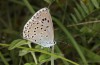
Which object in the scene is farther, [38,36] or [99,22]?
[99,22]

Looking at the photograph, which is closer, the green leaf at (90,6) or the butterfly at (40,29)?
the butterfly at (40,29)

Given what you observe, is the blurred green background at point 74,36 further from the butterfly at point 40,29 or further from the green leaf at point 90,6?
the butterfly at point 40,29

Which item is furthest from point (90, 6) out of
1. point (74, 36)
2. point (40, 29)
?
point (40, 29)

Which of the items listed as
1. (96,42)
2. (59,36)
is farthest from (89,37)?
(59,36)

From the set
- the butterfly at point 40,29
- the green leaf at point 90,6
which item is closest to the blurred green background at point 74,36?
the green leaf at point 90,6

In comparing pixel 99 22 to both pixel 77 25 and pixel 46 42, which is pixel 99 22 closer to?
pixel 77 25

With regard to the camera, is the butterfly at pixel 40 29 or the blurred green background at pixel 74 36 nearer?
the butterfly at pixel 40 29

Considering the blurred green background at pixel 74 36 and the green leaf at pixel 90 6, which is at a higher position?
the green leaf at pixel 90 6

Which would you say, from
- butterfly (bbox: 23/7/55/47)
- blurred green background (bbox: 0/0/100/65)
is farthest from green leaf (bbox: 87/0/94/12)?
butterfly (bbox: 23/7/55/47)
